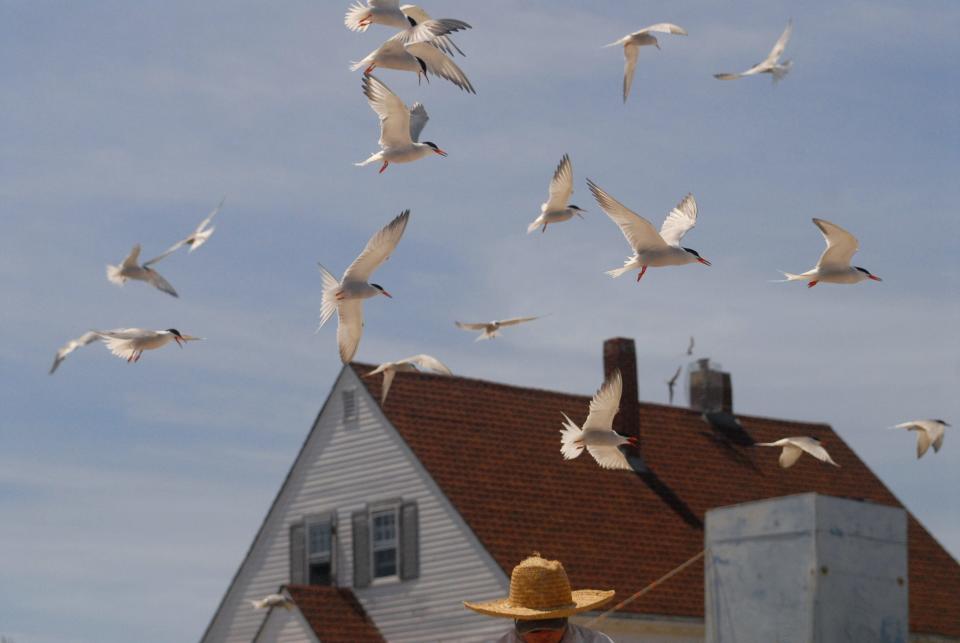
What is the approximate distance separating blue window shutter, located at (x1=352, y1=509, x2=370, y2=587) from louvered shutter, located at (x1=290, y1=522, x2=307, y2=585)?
5.05ft

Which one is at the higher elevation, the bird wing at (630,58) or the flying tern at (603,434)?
the bird wing at (630,58)

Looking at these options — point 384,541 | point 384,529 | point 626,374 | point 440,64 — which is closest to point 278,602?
point 384,541

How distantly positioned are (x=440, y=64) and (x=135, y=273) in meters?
7.57

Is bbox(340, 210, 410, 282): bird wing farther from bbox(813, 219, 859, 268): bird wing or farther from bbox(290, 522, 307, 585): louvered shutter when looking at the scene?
bbox(290, 522, 307, 585): louvered shutter

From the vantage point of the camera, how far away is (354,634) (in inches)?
1238

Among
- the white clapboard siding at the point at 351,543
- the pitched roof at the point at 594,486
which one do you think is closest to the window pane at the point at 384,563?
the white clapboard siding at the point at 351,543

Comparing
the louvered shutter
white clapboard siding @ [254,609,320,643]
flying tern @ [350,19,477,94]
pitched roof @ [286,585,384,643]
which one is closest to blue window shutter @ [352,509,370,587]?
pitched roof @ [286,585,384,643]

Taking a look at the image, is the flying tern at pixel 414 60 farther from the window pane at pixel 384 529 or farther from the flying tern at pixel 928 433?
the window pane at pixel 384 529

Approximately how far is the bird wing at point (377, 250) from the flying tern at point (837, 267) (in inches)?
150

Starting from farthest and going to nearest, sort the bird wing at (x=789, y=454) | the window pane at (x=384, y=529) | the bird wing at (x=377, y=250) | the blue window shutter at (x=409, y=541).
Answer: the window pane at (x=384, y=529), the blue window shutter at (x=409, y=541), the bird wing at (x=789, y=454), the bird wing at (x=377, y=250)

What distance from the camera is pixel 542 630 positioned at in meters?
7.43

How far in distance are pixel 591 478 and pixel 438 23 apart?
69.8ft

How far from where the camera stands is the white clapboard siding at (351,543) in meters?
30.6

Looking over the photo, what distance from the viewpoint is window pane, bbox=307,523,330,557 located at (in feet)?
111
